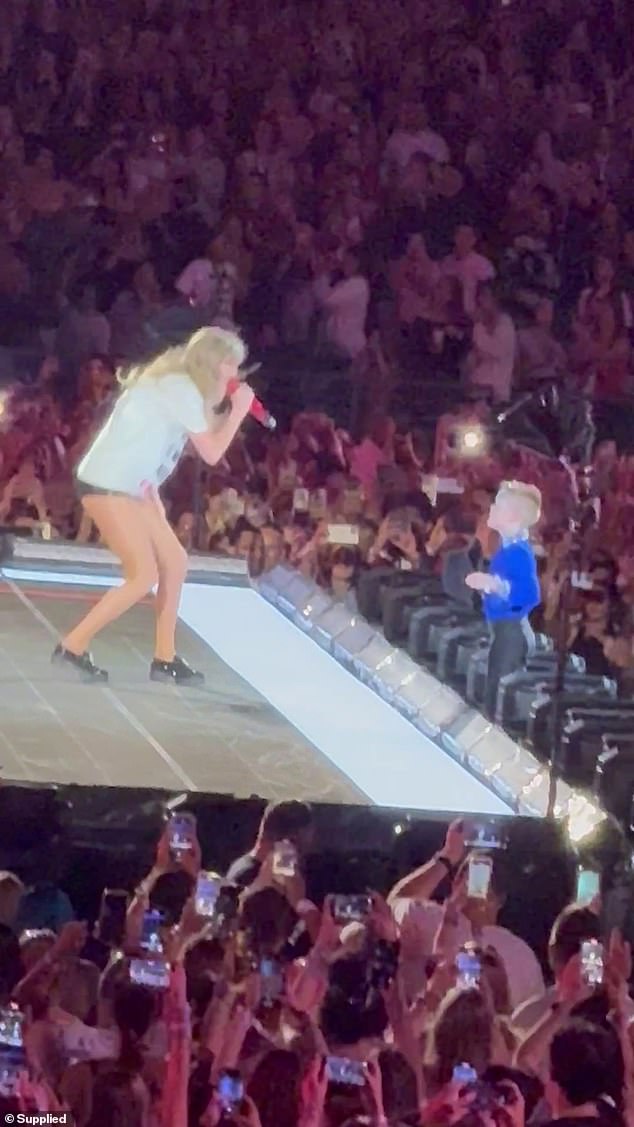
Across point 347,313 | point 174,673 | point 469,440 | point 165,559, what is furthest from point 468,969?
point 347,313

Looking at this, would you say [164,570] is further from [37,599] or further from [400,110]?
[400,110]

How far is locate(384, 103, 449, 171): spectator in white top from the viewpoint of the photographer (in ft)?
29.9

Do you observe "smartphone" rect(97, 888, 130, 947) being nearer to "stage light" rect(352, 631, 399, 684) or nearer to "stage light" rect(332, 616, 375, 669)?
"stage light" rect(352, 631, 399, 684)

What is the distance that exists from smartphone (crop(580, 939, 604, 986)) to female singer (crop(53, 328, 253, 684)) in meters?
1.79

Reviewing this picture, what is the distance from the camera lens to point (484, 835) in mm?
4559

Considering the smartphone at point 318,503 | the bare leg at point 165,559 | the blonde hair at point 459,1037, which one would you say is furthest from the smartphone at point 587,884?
the smartphone at point 318,503

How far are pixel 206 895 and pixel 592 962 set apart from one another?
0.72 m

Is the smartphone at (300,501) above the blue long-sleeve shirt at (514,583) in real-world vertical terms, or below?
below

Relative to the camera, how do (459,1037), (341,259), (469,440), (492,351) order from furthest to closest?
(341,259)
(492,351)
(469,440)
(459,1037)

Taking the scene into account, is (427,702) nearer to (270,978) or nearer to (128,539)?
(128,539)

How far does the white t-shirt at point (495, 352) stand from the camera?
27.2ft

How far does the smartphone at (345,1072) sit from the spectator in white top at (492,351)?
17.7 ft

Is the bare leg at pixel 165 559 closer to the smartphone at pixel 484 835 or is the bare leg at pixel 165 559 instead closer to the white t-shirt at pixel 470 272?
the smartphone at pixel 484 835

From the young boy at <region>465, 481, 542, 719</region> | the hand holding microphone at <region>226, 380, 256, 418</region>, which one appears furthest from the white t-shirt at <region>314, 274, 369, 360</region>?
the hand holding microphone at <region>226, 380, 256, 418</region>
